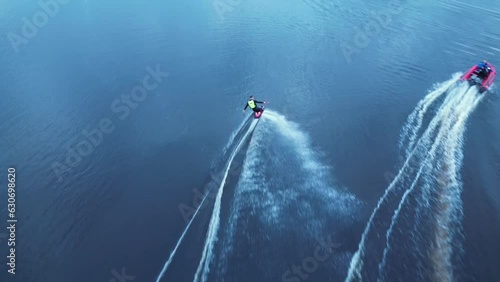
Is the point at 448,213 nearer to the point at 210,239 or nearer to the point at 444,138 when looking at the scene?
the point at 444,138

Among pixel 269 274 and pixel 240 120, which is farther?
pixel 240 120

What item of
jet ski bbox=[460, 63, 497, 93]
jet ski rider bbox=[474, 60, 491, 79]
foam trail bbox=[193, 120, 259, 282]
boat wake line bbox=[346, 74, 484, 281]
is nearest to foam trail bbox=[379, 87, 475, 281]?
boat wake line bbox=[346, 74, 484, 281]

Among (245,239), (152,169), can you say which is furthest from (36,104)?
(245,239)

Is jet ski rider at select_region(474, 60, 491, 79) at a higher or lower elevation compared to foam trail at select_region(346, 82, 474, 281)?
higher

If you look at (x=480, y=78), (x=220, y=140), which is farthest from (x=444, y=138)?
(x=220, y=140)

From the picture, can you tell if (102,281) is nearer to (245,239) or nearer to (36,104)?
(245,239)

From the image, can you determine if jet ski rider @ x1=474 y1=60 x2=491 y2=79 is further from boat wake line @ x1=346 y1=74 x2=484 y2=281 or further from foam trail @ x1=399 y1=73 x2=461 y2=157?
boat wake line @ x1=346 y1=74 x2=484 y2=281
